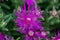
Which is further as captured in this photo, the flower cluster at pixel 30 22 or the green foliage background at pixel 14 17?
the green foliage background at pixel 14 17

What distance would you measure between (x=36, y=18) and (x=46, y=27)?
0.33 meters

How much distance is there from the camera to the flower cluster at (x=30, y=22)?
53.4 inches

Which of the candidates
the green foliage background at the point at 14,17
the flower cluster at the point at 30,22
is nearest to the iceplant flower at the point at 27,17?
the flower cluster at the point at 30,22

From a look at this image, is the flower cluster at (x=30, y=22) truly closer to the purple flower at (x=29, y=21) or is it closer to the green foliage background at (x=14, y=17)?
the purple flower at (x=29, y=21)

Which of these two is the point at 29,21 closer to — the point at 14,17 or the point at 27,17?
the point at 27,17

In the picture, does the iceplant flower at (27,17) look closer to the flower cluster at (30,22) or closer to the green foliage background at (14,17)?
the flower cluster at (30,22)

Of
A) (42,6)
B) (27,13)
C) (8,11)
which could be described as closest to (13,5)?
(8,11)

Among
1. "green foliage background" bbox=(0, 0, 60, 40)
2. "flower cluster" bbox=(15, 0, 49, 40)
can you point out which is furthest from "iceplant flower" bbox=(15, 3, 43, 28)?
"green foliage background" bbox=(0, 0, 60, 40)

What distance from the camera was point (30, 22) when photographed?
138 cm

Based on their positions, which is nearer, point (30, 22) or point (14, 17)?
point (30, 22)

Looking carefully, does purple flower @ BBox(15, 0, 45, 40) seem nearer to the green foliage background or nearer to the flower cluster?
the flower cluster

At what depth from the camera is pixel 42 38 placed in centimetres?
143

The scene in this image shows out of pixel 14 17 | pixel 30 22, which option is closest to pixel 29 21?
pixel 30 22

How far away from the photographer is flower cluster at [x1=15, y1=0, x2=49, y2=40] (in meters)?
1.36
